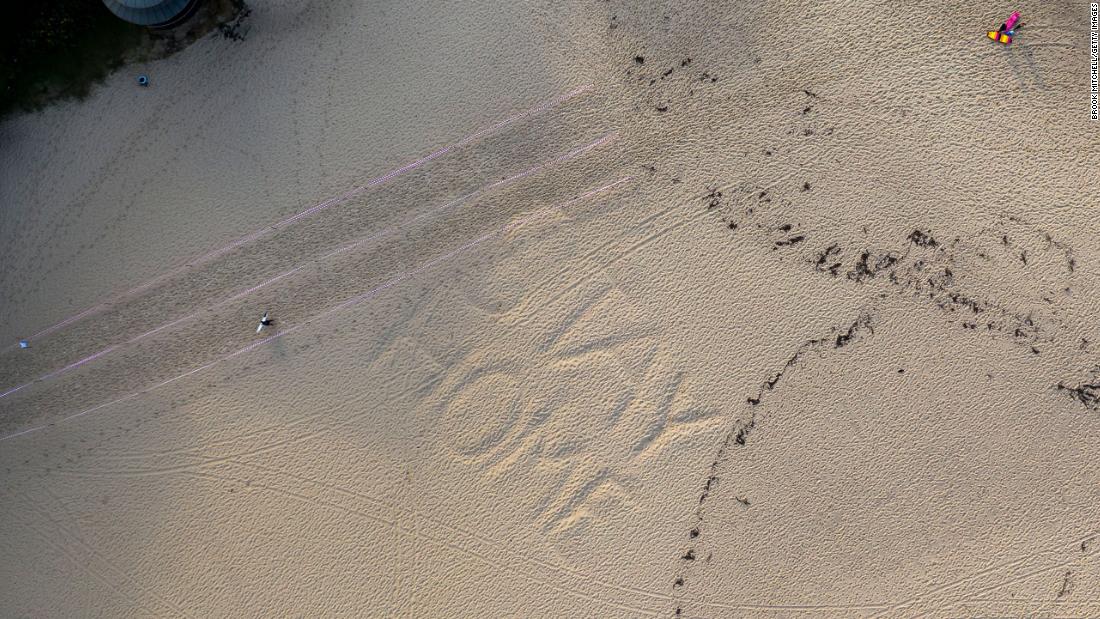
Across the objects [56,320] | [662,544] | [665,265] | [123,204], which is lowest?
[662,544]

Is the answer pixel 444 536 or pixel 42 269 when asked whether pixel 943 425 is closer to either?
pixel 444 536

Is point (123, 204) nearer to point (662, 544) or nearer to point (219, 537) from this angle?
point (219, 537)

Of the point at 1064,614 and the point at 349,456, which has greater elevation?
the point at 349,456

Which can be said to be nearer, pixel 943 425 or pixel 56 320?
pixel 943 425

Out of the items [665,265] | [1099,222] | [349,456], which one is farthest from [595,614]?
[1099,222]

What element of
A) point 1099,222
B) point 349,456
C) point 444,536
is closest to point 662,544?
point 444,536

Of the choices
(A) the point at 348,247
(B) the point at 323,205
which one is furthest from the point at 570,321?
(B) the point at 323,205

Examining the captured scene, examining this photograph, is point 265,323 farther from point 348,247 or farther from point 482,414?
point 482,414

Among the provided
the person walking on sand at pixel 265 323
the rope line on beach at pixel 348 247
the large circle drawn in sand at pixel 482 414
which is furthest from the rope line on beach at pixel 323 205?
the large circle drawn in sand at pixel 482 414
